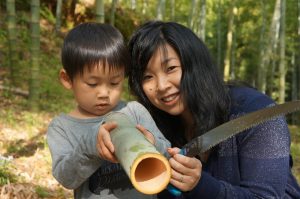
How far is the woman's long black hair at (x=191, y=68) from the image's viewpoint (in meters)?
2.02

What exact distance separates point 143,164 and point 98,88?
2.45ft

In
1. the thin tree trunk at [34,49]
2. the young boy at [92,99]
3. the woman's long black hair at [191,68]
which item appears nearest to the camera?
the young boy at [92,99]

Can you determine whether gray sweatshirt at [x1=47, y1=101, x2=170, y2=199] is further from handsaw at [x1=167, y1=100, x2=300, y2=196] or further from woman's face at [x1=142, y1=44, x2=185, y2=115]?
handsaw at [x1=167, y1=100, x2=300, y2=196]

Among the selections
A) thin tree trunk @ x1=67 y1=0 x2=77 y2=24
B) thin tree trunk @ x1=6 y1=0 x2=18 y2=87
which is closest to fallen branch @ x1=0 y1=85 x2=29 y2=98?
thin tree trunk @ x1=6 y1=0 x2=18 y2=87

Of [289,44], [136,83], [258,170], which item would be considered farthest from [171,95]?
[289,44]

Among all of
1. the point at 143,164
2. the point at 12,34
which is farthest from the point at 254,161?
the point at 12,34

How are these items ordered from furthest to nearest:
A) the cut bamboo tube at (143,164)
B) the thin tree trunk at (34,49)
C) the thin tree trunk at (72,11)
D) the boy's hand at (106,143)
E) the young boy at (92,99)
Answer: the thin tree trunk at (72,11)
the thin tree trunk at (34,49)
the young boy at (92,99)
the boy's hand at (106,143)
the cut bamboo tube at (143,164)

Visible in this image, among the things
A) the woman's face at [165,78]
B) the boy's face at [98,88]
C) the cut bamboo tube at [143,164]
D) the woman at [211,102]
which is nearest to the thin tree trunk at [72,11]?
the woman at [211,102]

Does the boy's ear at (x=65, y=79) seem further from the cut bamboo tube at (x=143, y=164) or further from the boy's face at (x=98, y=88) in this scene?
the cut bamboo tube at (x=143, y=164)

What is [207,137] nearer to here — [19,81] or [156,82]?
[156,82]

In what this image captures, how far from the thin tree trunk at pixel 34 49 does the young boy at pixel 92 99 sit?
5.30m

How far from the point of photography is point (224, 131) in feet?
4.60

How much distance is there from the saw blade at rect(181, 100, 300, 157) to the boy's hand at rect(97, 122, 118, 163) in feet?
0.80

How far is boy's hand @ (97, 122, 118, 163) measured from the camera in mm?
1290
